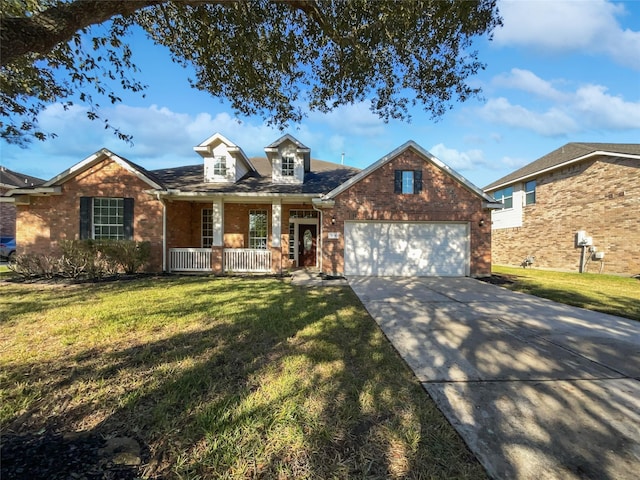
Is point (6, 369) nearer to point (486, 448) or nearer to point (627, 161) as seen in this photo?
point (486, 448)

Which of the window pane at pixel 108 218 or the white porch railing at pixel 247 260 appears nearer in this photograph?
the window pane at pixel 108 218

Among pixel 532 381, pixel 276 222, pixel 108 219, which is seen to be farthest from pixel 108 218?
pixel 532 381

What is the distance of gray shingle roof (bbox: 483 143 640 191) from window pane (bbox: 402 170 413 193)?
33.2 feet

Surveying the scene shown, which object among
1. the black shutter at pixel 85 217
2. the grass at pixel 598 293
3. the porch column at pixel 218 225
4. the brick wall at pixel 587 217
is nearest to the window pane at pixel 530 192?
the brick wall at pixel 587 217

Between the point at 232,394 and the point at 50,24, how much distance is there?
464 centimetres

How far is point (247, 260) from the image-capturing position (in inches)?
531

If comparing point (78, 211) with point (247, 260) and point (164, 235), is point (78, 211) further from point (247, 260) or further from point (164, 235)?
point (247, 260)

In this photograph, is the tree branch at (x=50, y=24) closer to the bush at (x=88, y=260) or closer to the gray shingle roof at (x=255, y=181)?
the gray shingle roof at (x=255, y=181)

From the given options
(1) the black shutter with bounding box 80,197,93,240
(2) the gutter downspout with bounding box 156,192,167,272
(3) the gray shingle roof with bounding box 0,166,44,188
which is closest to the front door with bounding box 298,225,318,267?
(2) the gutter downspout with bounding box 156,192,167,272

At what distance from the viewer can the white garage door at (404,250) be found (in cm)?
1270

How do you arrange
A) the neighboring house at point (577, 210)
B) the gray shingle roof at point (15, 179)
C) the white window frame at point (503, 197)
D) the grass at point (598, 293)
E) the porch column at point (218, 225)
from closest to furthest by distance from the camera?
the grass at point (598, 293), the porch column at point (218, 225), the neighboring house at point (577, 210), the white window frame at point (503, 197), the gray shingle roof at point (15, 179)

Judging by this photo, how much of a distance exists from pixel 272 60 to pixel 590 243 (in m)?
17.5

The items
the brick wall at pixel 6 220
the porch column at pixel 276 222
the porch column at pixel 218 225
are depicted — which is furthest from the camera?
the brick wall at pixel 6 220

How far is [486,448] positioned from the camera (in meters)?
2.41
